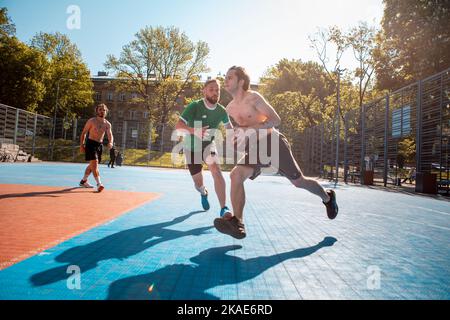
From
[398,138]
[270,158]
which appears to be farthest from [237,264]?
[398,138]

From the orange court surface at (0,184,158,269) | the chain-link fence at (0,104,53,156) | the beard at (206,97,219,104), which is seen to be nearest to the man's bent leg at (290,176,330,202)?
the beard at (206,97,219,104)

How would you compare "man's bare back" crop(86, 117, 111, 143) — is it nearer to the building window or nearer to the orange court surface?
the orange court surface

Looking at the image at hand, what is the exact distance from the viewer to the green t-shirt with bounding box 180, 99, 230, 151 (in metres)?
4.48

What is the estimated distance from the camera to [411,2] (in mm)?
20969

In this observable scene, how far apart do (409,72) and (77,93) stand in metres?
42.6

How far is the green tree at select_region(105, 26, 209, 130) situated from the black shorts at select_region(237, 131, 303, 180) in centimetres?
3608

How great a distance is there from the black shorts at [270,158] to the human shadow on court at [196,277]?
3.22 ft

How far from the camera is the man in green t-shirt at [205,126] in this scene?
4.30m

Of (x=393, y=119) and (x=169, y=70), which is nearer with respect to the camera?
(x=393, y=119)
